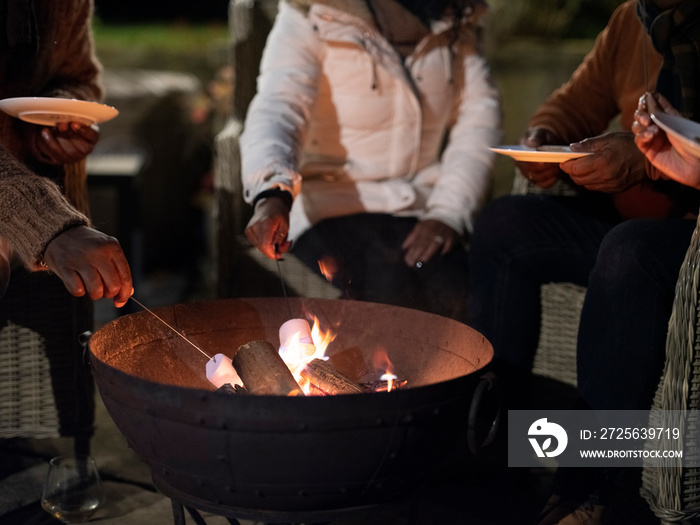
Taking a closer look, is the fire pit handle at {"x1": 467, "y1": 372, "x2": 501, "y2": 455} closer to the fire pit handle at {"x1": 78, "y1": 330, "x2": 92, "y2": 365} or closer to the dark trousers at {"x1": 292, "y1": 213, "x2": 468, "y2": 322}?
the fire pit handle at {"x1": 78, "y1": 330, "x2": 92, "y2": 365}

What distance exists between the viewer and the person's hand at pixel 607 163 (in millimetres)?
1689

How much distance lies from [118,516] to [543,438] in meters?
1.06

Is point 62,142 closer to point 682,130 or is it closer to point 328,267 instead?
point 328,267

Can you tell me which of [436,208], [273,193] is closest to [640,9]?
[436,208]

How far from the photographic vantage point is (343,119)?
2238mm

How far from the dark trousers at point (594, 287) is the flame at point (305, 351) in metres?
0.52

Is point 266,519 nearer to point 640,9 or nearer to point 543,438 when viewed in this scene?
point 543,438

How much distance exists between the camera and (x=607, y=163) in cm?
170

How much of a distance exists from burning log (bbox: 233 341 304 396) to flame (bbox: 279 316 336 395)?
0.10 meters

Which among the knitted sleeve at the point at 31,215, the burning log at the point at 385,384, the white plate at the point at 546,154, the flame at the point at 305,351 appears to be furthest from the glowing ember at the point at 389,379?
the knitted sleeve at the point at 31,215

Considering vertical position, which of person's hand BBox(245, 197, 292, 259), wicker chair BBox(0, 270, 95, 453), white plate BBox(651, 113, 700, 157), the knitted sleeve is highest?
white plate BBox(651, 113, 700, 157)

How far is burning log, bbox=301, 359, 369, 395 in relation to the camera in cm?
138

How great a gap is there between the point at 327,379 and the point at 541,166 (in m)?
0.89

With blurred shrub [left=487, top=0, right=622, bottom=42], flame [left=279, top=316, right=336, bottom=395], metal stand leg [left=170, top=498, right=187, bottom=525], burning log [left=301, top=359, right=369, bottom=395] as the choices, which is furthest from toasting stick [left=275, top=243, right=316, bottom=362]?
blurred shrub [left=487, top=0, right=622, bottom=42]
